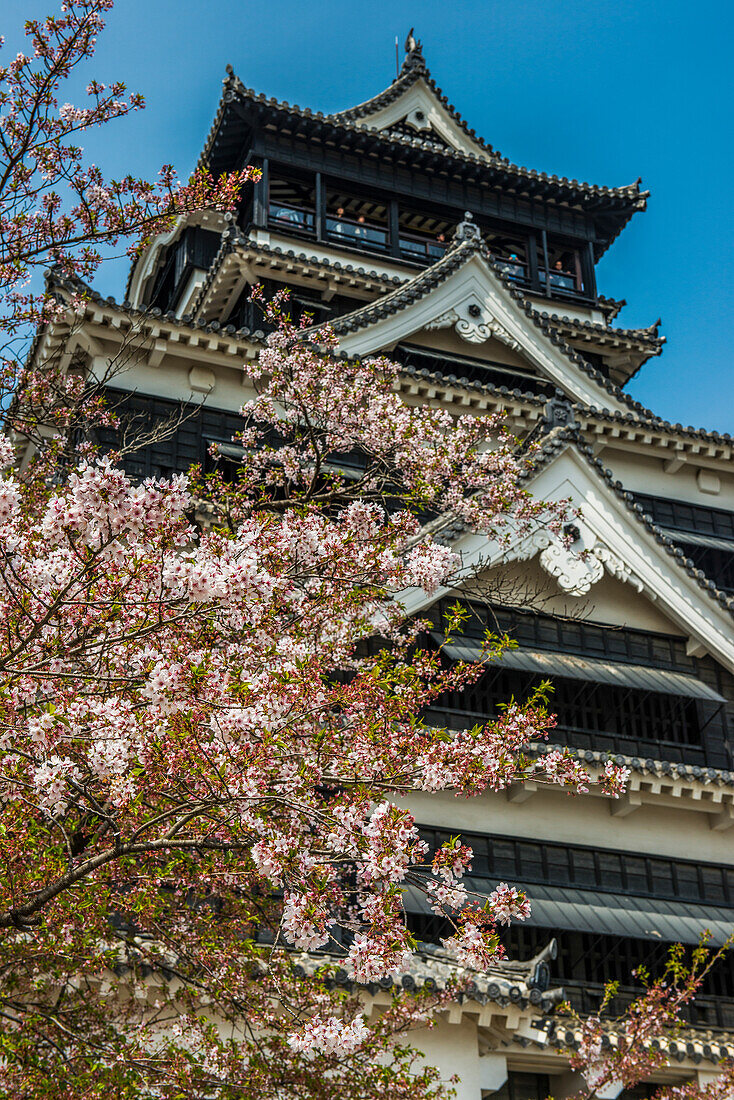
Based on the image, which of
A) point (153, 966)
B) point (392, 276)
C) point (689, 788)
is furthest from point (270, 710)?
point (392, 276)

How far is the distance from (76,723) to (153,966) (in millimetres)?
3758

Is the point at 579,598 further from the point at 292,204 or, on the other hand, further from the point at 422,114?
the point at 422,114

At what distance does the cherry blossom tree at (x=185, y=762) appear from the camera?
8.00m

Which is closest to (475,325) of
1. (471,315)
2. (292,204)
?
(471,315)

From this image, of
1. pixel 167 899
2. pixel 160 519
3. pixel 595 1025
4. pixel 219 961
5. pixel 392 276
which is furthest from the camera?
pixel 392 276

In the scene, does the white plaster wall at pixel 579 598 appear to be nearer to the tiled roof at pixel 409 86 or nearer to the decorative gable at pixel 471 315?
the decorative gable at pixel 471 315

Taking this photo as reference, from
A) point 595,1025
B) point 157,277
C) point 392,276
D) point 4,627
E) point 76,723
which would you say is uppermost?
point 157,277

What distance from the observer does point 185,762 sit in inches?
332

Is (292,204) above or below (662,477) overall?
above

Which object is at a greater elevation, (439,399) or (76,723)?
(439,399)

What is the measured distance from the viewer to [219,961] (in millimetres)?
10016

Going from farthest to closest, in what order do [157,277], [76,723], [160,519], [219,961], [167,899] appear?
[157,277], [167,899], [219,961], [76,723], [160,519]

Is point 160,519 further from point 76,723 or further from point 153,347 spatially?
point 153,347

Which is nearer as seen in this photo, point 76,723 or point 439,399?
point 76,723
